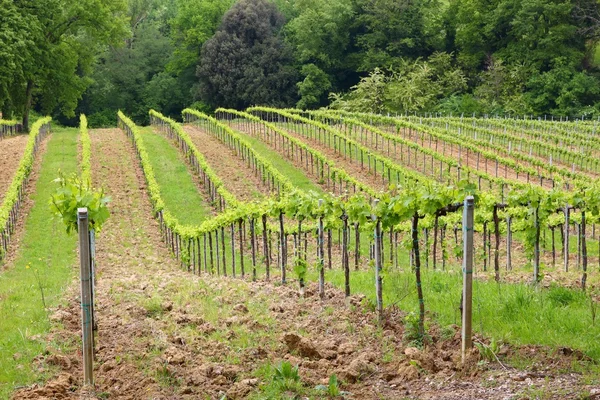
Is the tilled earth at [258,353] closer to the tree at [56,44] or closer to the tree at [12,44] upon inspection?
the tree at [12,44]

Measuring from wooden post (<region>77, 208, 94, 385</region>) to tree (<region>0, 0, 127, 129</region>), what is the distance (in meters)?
39.0

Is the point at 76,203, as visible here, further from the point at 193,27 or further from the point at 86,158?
the point at 193,27

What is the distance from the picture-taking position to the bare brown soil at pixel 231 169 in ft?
97.2

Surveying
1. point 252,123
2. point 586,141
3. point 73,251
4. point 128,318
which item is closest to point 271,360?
point 128,318

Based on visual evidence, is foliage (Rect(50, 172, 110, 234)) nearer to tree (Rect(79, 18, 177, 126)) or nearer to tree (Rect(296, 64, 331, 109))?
tree (Rect(296, 64, 331, 109))

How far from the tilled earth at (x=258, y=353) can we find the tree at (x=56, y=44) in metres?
37.0

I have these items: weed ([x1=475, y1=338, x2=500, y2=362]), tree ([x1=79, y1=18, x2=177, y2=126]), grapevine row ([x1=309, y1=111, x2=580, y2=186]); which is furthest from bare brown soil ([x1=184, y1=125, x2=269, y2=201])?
tree ([x1=79, y1=18, x2=177, y2=126])

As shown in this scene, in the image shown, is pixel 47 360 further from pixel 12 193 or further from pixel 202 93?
pixel 202 93

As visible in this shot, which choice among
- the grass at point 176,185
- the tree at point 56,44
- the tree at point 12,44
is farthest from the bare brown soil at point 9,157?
the grass at point 176,185

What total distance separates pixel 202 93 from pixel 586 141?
3640cm

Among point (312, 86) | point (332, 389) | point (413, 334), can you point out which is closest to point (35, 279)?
point (413, 334)

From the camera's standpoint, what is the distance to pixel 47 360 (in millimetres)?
7473

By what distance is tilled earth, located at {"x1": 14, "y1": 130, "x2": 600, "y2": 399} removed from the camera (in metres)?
6.55

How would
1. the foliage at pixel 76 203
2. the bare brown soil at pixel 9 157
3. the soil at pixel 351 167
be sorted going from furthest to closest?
the soil at pixel 351 167
the bare brown soil at pixel 9 157
the foliage at pixel 76 203
